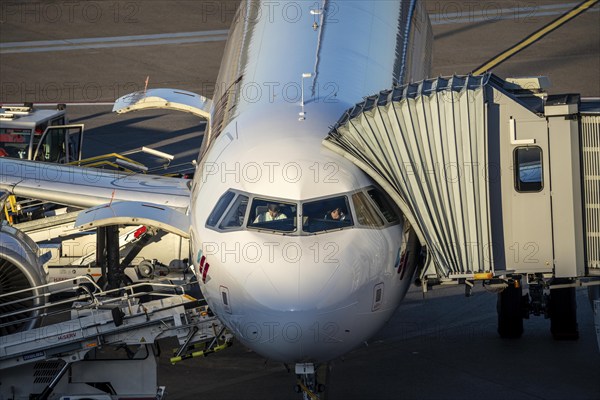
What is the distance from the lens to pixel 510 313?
880 inches

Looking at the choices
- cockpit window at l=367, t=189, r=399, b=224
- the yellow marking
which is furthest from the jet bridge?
the yellow marking

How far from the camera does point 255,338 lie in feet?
52.2

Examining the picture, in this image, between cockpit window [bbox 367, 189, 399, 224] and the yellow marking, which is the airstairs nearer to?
cockpit window [bbox 367, 189, 399, 224]

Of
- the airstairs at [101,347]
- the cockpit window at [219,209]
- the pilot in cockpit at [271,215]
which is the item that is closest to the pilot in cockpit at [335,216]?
the pilot in cockpit at [271,215]

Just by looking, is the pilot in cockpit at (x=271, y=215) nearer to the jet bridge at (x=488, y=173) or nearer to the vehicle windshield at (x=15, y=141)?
the jet bridge at (x=488, y=173)

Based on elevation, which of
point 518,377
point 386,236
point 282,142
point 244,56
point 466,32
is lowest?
point 518,377

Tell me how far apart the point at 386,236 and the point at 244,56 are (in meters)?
7.48

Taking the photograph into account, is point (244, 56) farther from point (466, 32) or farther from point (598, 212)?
point (466, 32)

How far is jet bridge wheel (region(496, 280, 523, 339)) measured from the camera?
874 inches

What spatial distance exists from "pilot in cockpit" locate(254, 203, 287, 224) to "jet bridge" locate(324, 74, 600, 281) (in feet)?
4.53

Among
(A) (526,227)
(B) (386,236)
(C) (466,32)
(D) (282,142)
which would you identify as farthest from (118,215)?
(C) (466,32)

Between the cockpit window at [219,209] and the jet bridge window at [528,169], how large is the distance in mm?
4166

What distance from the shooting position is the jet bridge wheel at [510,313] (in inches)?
874

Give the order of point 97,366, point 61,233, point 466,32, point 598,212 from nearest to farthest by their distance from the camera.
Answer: point 598,212, point 97,366, point 61,233, point 466,32
